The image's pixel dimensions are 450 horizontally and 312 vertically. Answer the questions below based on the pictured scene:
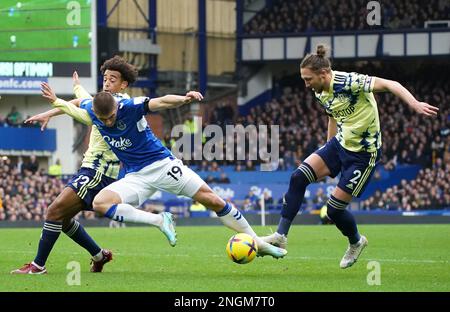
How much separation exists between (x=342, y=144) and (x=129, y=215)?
2.68m

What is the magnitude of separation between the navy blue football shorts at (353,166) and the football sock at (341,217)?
0.58ft

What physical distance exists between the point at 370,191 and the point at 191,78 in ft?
37.2

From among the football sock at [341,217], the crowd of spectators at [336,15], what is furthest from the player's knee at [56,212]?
the crowd of spectators at [336,15]

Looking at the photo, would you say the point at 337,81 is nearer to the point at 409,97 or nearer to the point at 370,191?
the point at 409,97

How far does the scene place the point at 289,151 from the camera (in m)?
40.9

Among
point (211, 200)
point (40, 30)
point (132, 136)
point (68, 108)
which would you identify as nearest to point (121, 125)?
Result: point (132, 136)

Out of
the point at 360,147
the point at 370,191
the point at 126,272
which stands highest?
the point at 360,147

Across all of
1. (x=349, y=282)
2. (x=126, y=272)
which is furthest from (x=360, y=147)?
(x=126, y=272)

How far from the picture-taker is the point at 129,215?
11.9m

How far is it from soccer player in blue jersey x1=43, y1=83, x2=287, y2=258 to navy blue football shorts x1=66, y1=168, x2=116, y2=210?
0.37m

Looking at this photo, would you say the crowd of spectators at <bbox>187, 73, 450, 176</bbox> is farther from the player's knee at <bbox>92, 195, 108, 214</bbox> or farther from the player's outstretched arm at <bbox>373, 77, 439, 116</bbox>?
the player's knee at <bbox>92, 195, 108, 214</bbox>

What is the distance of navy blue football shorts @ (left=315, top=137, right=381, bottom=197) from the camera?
1276 centimetres

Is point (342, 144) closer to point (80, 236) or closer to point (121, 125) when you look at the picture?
point (121, 125)

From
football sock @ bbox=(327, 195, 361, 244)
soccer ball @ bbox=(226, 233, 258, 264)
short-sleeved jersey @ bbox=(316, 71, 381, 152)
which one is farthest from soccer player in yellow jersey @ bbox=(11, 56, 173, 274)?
football sock @ bbox=(327, 195, 361, 244)
